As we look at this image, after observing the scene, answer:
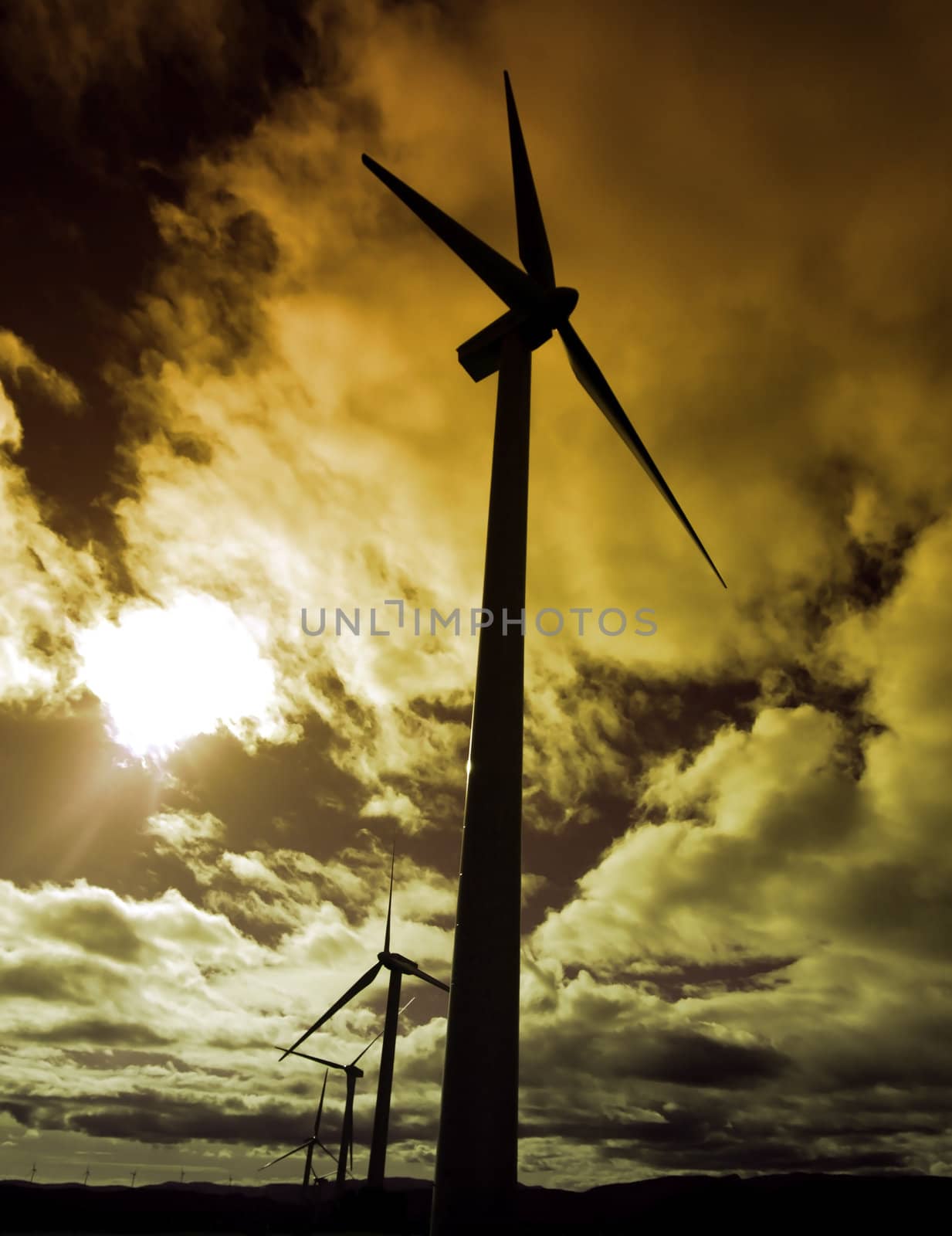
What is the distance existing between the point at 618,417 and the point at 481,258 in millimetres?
8445

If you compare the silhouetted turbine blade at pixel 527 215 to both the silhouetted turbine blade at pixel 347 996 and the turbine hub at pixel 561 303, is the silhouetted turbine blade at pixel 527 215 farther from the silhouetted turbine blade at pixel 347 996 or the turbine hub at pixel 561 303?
the silhouetted turbine blade at pixel 347 996

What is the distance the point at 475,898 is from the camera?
12656 mm

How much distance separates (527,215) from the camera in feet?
99.0

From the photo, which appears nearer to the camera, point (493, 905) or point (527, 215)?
point (493, 905)

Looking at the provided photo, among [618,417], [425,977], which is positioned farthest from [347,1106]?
[618,417]

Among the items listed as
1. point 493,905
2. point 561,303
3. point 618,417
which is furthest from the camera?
point 618,417

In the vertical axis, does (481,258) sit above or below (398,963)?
above

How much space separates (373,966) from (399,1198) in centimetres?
2181

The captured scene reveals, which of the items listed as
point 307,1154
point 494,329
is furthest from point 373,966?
point 307,1154

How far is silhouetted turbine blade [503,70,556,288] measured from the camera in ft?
96.9

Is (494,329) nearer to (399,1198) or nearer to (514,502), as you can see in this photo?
(514,502)

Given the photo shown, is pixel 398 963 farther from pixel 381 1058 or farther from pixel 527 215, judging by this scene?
pixel 527 215

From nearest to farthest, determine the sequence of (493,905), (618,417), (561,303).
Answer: (493,905), (561,303), (618,417)

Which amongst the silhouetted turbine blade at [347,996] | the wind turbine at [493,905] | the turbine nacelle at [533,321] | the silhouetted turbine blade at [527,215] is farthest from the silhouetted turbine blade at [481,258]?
the silhouetted turbine blade at [347,996]
